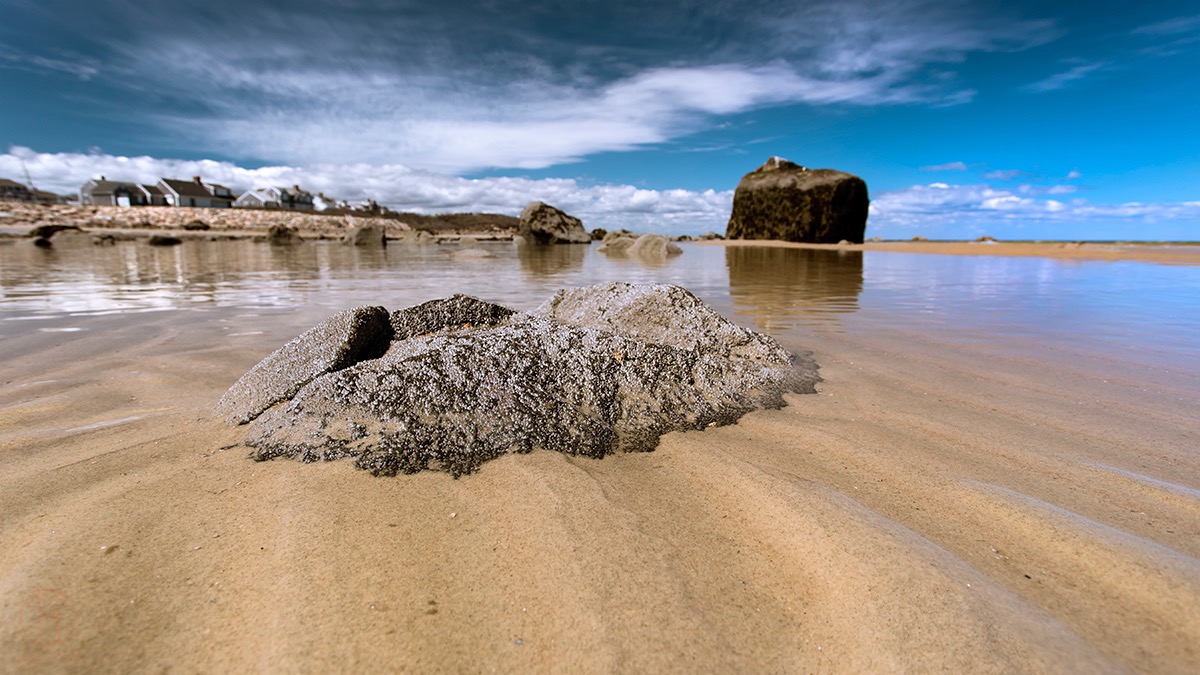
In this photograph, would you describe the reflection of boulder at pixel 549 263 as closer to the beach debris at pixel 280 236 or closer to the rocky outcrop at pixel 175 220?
the beach debris at pixel 280 236

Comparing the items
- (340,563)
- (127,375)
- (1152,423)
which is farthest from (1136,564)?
(127,375)

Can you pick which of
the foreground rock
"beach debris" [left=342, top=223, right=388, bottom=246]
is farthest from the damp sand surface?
"beach debris" [left=342, top=223, right=388, bottom=246]

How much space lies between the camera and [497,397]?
7.64ft

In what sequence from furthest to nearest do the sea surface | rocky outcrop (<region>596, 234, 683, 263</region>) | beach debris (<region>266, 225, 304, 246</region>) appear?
1. beach debris (<region>266, 225, 304, 246</region>)
2. rocky outcrop (<region>596, 234, 683, 263</region>)
3. the sea surface

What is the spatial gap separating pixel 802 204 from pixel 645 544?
3354 cm

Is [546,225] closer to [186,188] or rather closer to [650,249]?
[650,249]

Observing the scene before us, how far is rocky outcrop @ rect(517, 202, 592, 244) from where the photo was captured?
33719 millimetres

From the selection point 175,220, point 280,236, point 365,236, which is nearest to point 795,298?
point 365,236

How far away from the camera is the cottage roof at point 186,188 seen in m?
61.8

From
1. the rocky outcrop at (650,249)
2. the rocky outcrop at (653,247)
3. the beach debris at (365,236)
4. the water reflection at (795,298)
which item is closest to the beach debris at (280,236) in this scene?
the beach debris at (365,236)

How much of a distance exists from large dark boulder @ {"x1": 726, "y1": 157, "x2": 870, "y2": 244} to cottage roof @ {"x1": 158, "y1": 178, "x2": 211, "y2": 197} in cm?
6575

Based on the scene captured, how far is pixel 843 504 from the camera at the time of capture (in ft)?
5.61

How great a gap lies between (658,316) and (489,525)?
2.14 metres

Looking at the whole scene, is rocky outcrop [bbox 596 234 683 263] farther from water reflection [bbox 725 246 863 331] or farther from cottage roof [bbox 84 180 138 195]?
cottage roof [bbox 84 180 138 195]
